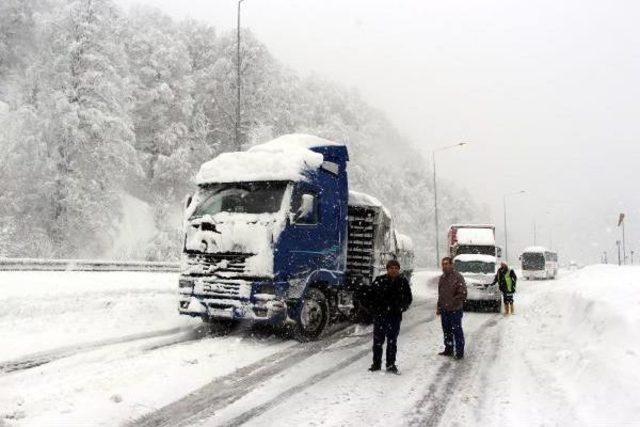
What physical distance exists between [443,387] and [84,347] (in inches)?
234

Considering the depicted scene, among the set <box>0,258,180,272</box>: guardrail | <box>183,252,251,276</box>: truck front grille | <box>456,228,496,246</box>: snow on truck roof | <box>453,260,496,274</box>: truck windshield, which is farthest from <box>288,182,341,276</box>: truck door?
<box>456,228,496,246</box>: snow on truck roof

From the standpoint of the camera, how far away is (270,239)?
9.54 meters

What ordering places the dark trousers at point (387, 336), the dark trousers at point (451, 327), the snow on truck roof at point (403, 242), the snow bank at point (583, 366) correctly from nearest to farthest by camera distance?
the snow bank at point (583, 366), the dark trousers at point (387, 336), the dark trousers at point (451, 327), the snow on truck roof at point (403, 242)

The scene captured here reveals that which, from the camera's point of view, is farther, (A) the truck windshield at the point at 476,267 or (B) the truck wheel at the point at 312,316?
(A) the truck windshield at the point at 476,267

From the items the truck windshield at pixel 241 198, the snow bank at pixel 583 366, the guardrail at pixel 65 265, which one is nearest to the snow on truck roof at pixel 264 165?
the truck windshield at pixel 241 198

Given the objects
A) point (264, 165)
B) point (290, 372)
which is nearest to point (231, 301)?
point (290, 372)

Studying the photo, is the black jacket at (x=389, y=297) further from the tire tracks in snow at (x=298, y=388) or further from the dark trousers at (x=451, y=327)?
the dark trousers at (x=451, y=327)

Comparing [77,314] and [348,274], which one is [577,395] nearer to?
[348,274]

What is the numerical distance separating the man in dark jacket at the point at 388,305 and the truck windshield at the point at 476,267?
11.1 m

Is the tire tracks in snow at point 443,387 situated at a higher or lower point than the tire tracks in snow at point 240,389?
lower

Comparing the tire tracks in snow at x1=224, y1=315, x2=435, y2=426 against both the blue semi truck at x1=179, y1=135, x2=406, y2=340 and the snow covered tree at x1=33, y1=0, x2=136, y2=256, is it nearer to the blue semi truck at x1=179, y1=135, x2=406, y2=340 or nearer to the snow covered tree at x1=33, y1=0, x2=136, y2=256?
the blue semi truck at x1=179, y1=135, x2=406, y2=340

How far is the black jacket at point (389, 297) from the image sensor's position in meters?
8.22

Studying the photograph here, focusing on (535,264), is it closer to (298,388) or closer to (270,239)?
(270,239)

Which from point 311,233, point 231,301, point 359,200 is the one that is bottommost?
point 231,301
